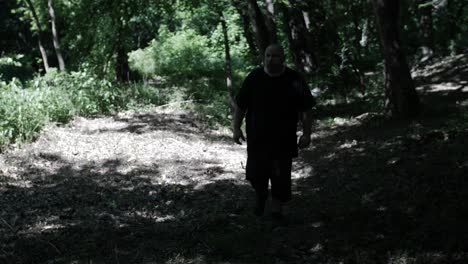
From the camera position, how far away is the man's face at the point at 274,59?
16.8 feet

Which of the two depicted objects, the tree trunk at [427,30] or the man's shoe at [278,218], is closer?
the man's shoe at [278,218]

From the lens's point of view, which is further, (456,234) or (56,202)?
(56,202)

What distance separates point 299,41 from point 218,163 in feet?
28.3

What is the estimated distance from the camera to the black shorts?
543 cm

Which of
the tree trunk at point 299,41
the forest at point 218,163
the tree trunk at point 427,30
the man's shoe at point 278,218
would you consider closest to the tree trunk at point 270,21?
the forest at point 218,163

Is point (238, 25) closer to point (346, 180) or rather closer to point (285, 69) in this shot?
point (346, 180)

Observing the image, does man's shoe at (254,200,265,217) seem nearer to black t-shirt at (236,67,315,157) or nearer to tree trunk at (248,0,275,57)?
black t-shirt at (236,67,315,157)

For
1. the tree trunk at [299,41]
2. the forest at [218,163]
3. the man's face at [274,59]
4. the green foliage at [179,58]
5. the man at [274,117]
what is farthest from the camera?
the green foliage at [179,58]

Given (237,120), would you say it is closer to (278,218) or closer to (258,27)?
(278,218)

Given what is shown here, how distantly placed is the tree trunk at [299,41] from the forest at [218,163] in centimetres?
5

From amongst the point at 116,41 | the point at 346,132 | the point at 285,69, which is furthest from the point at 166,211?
the point at 116,41

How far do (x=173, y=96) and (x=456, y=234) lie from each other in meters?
12.4

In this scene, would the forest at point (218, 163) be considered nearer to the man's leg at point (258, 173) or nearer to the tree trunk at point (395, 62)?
the tree trunk at point (395, 62)

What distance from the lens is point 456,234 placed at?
14.4 feet
